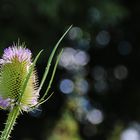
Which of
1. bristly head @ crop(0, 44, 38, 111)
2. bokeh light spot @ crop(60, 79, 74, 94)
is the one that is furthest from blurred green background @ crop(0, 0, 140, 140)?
bristly head @ crop(0, 44, 38, 111)

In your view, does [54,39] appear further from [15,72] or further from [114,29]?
[15,72]

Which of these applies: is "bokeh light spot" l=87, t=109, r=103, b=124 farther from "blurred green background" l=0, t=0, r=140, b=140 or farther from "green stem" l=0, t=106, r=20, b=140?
"green stem" l=0, t=106, r=20, b=140

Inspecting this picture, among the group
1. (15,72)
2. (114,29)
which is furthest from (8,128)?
(114,29)

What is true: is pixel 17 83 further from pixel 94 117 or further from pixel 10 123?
pixel 94 117

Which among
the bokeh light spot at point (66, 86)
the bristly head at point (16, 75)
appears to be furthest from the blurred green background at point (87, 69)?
the bristly head at point (16, 75)

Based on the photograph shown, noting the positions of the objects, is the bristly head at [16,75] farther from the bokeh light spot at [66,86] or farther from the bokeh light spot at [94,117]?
the bokeh light spot at [94,117]

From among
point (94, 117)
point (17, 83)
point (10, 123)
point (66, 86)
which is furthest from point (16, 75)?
point (94, 117)
